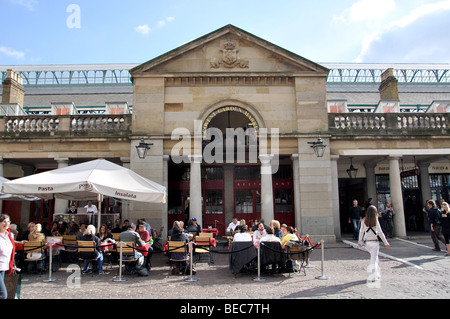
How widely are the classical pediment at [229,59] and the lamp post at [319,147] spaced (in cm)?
358

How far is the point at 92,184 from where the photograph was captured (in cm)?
964

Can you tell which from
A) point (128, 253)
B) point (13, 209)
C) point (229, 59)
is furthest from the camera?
point (13, 209)

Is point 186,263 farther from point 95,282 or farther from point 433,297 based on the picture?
point 433,297

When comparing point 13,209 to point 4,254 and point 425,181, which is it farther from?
point 425,181

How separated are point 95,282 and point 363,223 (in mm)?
7340

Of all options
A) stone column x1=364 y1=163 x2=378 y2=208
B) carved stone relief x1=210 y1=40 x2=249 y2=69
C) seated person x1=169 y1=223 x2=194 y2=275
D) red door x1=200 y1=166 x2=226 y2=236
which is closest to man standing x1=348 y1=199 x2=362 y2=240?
stone column x1=364 y1=163 x2=378 y2=208

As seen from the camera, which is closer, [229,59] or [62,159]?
[62,159]

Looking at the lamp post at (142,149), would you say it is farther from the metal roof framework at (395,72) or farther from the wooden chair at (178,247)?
the metal roof framework at (395,72)

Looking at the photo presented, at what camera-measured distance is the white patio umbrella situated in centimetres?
976

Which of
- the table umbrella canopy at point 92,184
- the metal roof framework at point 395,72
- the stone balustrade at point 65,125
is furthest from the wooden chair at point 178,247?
the metal roof framework at point 395,72

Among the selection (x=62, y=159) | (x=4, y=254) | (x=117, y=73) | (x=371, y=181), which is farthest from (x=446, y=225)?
(x=117, y=73)

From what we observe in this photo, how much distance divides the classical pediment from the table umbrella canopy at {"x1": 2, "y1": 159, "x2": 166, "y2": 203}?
702cm

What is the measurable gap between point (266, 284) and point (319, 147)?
825 cm
